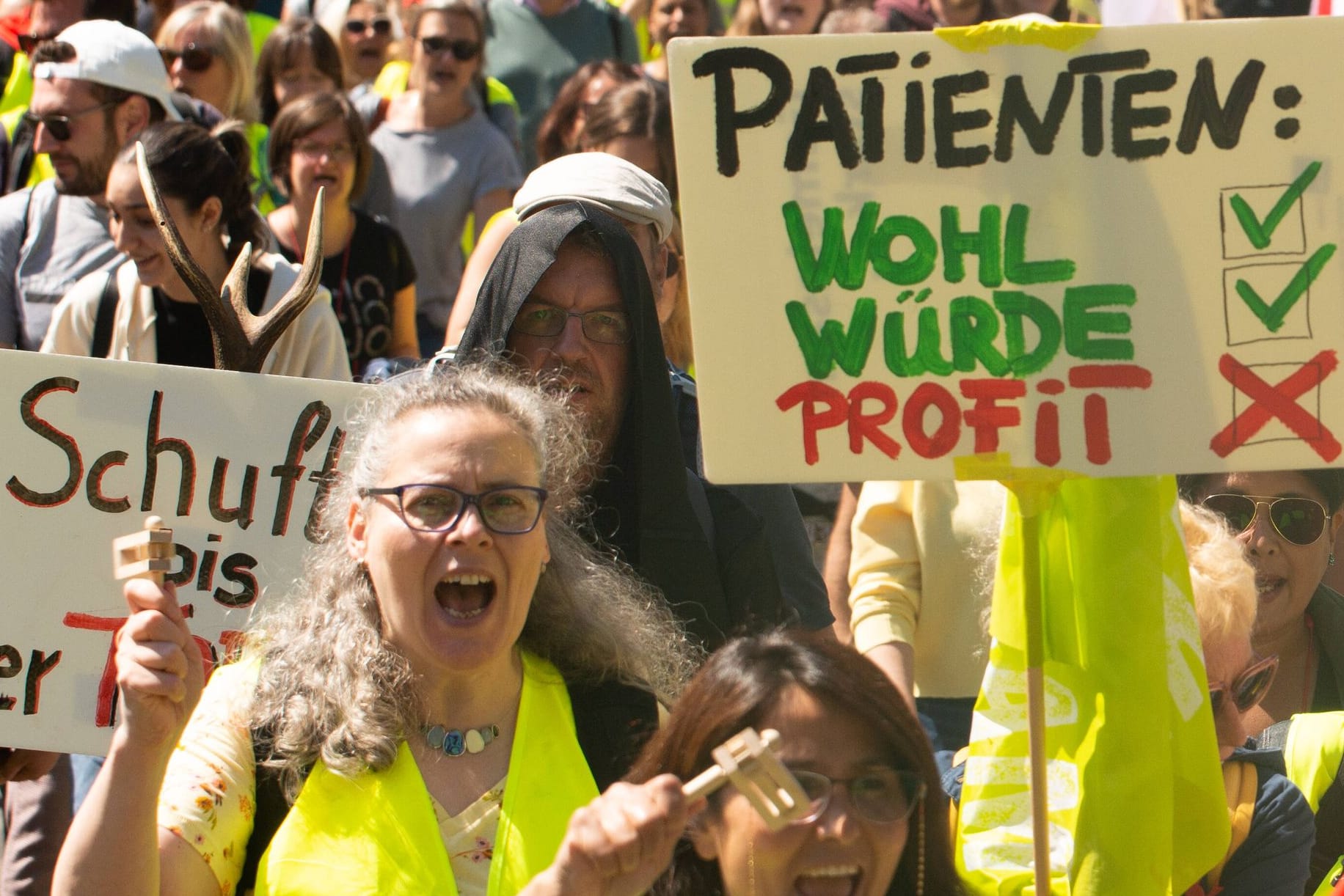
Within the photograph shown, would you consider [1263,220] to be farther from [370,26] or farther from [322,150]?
[370,26]

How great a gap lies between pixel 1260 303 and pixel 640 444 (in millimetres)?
1083

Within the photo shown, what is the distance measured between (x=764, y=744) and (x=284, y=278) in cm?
267

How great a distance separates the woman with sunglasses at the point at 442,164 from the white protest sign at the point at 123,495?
9.52 feet

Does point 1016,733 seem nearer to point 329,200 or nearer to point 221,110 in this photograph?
point 329,200

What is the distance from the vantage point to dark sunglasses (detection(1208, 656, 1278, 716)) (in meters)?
3.13

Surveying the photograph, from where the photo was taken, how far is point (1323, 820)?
11.3ft

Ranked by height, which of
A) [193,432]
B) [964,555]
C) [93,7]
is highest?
[93,7]

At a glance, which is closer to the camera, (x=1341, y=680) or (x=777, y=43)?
(x=777, y=43)

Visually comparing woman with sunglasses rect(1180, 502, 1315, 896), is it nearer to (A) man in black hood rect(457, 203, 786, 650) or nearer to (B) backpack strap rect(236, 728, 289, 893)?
(A) man in black hood rect(457, 203, 786, 650)

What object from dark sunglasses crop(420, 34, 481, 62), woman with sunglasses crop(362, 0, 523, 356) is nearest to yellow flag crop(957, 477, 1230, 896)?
woman with sunglasses crop(362, 0, 523, 356)

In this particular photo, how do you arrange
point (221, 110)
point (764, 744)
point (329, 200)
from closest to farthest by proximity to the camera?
point (764, 744), point (329, 200), point (221, 110)

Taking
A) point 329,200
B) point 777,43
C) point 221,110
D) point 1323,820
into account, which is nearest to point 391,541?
point 777,43

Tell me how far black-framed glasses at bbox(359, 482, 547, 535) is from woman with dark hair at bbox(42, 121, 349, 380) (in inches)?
64.1

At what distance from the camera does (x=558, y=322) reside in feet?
11.0
